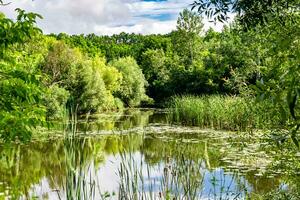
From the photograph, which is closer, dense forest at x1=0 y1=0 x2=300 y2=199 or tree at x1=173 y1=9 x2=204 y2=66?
dense forest at x1=0 y1=0 x2=300 y2=199

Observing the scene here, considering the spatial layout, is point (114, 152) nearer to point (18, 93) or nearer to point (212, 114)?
point (18, 93)

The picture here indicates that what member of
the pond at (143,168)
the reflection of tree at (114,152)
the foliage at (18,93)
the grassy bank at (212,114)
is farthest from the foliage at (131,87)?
the foliage at (18,93)

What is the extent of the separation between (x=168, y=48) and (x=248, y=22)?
53.0 meters

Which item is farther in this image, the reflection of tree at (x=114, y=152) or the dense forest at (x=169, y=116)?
the reflection of tree at (x=114, y=152)

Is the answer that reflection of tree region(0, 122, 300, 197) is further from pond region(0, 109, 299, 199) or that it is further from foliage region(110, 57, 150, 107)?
foliage region(110, 57, 150, 107)

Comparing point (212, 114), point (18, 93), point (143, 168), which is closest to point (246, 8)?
point (18, 93)

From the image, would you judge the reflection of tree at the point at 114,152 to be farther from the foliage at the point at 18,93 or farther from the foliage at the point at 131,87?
the foliage at the point at 131,87

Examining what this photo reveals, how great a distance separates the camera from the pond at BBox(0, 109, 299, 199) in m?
2.68

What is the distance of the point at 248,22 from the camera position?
10.7 feet

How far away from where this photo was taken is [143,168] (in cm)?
942

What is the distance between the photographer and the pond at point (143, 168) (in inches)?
106

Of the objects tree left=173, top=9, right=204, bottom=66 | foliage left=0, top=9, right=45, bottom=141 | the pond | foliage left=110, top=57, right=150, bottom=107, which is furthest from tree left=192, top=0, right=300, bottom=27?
tree left=173, top=9, right=204, bottom=66

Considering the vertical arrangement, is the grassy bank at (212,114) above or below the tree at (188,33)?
below

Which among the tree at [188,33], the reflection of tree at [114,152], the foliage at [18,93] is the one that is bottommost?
the reflection of tree at [114,152]
